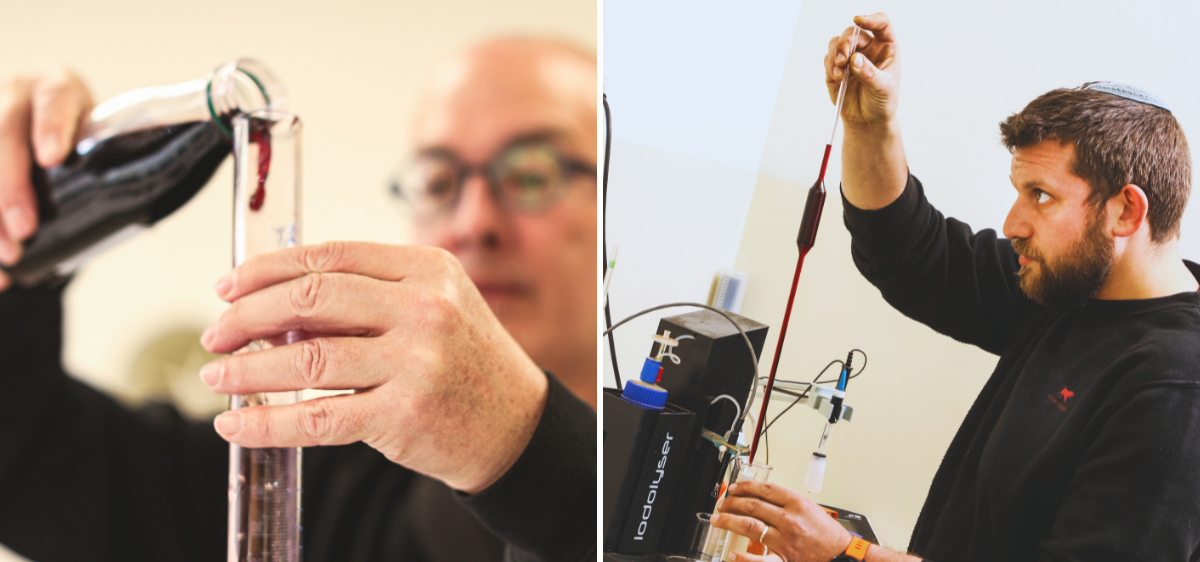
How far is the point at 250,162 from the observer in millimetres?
421

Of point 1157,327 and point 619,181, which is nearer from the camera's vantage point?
point 1157,327

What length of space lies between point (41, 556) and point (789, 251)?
0.91 metres

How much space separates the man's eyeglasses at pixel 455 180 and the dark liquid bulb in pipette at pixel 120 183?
0.23m

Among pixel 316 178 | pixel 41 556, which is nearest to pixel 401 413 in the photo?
pixel 316 178

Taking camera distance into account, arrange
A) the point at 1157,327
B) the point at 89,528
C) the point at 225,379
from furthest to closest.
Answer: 1. the point at 89,528
2. the point at 1157,327
3. the point at 225,379

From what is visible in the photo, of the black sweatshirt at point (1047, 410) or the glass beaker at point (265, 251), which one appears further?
the black sweatshirt at point (1047, 410)

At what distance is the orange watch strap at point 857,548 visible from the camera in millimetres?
729

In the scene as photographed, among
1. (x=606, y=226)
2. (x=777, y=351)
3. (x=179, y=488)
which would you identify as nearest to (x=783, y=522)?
(x=777, y=351)

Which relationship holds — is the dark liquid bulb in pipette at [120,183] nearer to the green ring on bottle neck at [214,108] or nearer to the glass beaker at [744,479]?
the green ring on bottle neck at [214,108]

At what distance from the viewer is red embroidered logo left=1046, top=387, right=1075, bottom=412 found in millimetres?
681

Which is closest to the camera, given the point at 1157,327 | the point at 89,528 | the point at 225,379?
the point at 225,379

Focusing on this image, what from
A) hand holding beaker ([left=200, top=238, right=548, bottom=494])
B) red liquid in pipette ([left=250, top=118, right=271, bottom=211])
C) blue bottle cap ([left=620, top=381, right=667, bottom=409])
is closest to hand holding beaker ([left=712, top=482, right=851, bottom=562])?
blue bottle cap ([left=620, top=381, right=667, bottom=409])

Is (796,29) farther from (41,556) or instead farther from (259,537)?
(41,556)

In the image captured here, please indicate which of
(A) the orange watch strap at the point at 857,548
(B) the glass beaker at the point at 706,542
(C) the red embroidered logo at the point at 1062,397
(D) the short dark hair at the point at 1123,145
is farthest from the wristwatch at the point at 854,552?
(D) the short dark hair at the point at 1123,145
